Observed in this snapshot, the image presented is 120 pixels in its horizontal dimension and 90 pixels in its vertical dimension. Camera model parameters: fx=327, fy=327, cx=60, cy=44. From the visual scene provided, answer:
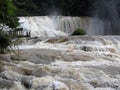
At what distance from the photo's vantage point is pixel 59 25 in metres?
31.8

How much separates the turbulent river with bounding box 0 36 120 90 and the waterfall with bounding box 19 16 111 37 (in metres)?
12.2

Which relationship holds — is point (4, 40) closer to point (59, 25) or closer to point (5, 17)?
point (5, 17)

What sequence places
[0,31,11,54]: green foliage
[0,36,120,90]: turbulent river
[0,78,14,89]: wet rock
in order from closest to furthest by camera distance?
[0,78,14,89]: wet rock, [0,36,120,90]: turbulent river, [0,31,11,54]: green foliage

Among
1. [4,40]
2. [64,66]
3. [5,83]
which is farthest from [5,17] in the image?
[5,83]

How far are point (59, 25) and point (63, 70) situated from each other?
20.2 meters

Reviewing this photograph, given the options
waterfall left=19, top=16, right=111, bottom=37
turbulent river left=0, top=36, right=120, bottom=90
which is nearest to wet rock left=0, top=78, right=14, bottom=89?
turbulent river left=0, top=36, right=120, bottom=90

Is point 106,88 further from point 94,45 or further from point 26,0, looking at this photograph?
point 26,0

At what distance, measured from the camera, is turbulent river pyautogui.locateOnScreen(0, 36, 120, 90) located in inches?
403

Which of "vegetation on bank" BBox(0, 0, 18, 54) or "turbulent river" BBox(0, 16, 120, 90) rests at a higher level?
"vegetation on bank" BBox(0, 0, 18, 54)

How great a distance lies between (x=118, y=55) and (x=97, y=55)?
1.19 meters

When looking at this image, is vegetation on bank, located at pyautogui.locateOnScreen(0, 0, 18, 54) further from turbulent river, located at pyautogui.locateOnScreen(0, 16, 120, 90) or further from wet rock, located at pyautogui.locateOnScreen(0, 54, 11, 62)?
wet rock, located at pyautogui.locateOnScreen(0, 54, 11, 62)

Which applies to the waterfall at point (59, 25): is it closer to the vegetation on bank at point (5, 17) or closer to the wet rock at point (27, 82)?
the vegetation on bank at point (5, 17)

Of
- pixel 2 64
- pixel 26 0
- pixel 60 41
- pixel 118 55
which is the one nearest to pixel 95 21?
pixel 26 0

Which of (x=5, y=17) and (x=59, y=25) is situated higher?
(x=5, y=17)
